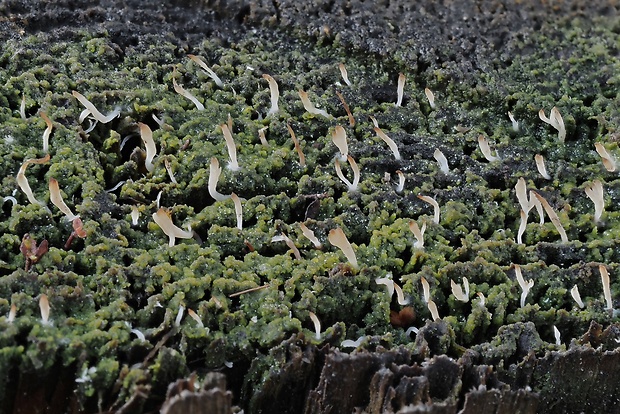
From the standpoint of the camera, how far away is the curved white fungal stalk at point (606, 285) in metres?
1.74

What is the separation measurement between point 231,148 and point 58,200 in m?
0.54

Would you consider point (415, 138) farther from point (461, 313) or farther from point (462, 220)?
point (461, 313)

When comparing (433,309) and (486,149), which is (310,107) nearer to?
(486,149)

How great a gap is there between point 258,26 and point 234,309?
153cm

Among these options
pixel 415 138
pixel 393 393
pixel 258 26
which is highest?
pixel 258 26

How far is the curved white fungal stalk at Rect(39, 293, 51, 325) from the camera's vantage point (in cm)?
145

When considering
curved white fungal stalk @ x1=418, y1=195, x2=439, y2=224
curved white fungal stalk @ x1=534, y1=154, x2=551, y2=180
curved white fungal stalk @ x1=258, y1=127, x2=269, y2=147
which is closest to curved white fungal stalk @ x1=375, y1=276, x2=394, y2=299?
curved white fungal stalk @ x1=418, y1=195, x2=439, y2=224

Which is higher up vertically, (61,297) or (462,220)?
(61,297)

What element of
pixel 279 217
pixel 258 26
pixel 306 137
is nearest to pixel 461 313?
pixel 279 217

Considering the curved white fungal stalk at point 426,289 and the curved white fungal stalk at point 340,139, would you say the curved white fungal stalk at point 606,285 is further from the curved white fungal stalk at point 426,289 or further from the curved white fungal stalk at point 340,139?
the curved white fungal stalk at point 340,139

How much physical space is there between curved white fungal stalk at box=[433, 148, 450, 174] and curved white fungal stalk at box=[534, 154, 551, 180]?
0.99ft

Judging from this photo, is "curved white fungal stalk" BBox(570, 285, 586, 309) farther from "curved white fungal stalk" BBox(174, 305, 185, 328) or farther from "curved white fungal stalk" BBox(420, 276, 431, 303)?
"curved white fungal stalk" BBox(174, 305, 185, 328)

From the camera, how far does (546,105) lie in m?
2.48

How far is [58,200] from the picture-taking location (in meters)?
1.70
